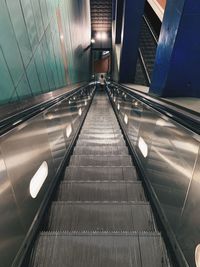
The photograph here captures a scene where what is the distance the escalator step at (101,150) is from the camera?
→ 10.4ft

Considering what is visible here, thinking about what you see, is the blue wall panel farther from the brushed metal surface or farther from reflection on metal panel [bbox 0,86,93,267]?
reflection on metal panel [bbox 0,86,93,267]

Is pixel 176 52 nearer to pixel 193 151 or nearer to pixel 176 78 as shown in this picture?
pixel 176 78

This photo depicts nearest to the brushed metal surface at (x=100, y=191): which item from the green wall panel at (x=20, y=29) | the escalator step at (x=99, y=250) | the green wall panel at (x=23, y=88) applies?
the escalator step at (x=99, y=250)

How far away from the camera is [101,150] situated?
10.7ft

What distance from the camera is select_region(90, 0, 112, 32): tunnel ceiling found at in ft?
40.1

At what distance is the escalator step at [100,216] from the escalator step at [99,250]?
0.20m

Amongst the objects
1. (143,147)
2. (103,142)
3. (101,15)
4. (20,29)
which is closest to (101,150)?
(103,142)

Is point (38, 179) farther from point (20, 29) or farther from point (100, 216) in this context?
point (20, 29)

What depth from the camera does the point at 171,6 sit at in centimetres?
214

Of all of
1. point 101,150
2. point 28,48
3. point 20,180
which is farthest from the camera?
point 101,150

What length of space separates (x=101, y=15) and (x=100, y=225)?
15.3 meters

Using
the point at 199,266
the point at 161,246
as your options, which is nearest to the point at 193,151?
the point at 199,266

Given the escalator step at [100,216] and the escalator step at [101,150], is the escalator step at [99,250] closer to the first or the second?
the escalator step at [100,216]

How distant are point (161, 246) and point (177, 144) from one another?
0.79 metres
